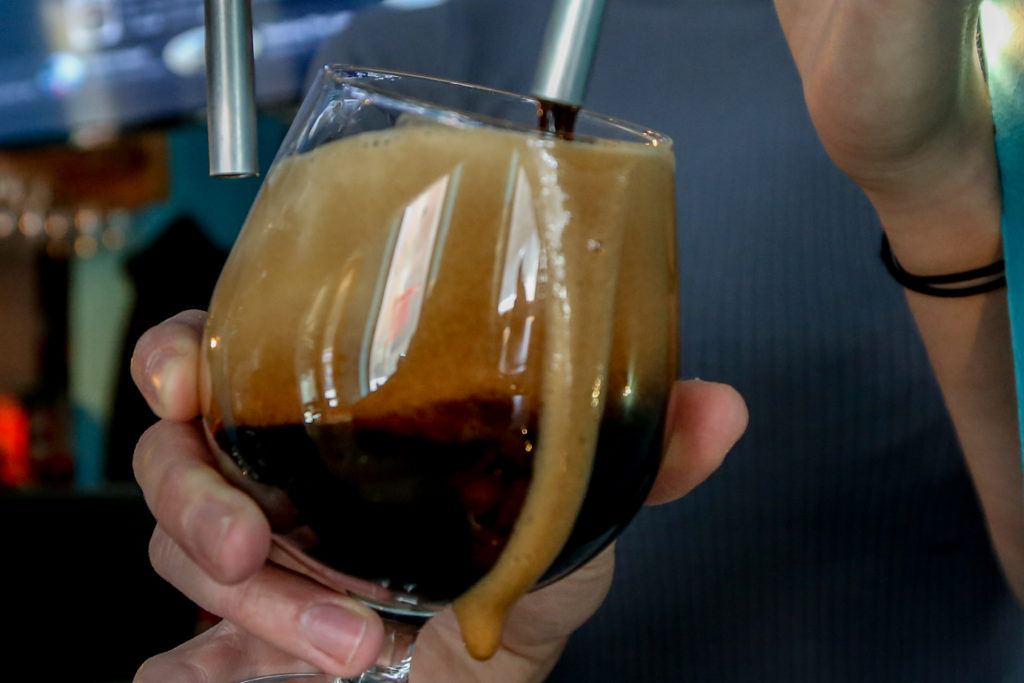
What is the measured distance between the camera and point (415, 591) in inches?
14.4

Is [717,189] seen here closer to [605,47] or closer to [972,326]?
[605,47]

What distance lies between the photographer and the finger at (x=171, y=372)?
1.42 ft

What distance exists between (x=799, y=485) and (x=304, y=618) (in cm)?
71

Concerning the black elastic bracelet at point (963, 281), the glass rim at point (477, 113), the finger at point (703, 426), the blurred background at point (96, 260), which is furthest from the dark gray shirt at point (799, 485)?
the blurred background at point (96, 260)

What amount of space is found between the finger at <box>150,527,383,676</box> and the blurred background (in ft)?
4.61

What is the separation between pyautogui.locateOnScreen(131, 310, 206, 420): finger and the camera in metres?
0.43

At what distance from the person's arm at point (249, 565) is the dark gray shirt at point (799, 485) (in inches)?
14.8

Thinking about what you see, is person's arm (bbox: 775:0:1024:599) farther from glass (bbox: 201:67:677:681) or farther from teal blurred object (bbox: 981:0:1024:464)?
glass (bbox: 201:67:677:681)

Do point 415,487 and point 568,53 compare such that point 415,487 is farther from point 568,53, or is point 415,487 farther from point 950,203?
point 950,203

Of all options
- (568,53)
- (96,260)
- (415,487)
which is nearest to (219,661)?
(415,487)

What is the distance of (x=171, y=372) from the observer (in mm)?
431

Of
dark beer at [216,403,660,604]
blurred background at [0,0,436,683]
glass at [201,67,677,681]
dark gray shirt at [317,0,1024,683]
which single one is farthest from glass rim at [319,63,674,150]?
blurred background at [0,0,436,683]

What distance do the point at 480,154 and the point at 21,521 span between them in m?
1.81

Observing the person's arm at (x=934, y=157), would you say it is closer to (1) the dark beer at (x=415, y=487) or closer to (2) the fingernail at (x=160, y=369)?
(1) the dark beer at (x=415, y=487)
